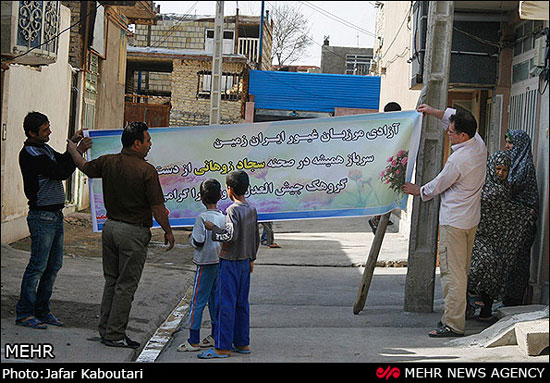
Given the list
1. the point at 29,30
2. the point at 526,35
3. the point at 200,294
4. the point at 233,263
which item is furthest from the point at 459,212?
the point at 29,30

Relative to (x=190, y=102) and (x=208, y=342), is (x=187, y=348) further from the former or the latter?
(x=190, y=102)

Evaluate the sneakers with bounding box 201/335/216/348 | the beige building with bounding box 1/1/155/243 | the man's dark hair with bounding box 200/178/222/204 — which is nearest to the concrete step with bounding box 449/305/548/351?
the sneakers with bounding box 201/335/216/348

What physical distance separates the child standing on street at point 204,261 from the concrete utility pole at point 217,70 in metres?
12.7

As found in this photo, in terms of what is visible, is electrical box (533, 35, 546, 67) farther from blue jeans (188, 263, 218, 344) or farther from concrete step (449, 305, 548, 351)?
blue jeans (188, 263, 218, 344)

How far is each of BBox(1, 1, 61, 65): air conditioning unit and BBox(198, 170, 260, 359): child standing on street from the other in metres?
2.60

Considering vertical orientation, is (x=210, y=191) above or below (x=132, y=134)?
below

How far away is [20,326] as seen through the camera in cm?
631

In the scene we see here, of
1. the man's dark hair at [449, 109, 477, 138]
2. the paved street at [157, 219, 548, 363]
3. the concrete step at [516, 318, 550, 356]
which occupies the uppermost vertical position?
the man's dark hair at [449, 109, 477, 138]

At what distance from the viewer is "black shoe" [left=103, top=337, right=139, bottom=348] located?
6.10 m

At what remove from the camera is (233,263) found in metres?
6.03

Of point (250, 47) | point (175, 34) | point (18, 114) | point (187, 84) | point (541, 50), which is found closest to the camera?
point (541, 50)

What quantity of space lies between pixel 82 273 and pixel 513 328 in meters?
5.98

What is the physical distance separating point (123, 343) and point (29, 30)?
399 cm

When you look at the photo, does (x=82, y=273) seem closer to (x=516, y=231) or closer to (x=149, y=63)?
(x=516, y=231)
